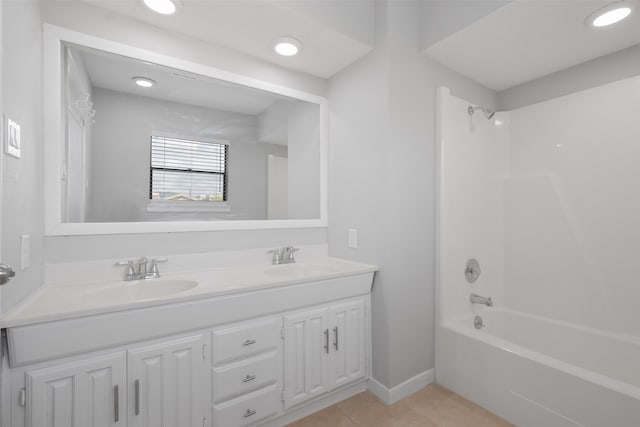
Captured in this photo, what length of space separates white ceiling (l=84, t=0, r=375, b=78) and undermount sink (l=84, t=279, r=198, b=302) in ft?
4.81

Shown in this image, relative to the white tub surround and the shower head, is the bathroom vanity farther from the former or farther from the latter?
the shower head

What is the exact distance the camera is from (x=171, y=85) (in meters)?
1.84

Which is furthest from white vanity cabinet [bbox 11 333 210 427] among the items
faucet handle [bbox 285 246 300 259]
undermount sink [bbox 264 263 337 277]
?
faucet handle [bbox 285 246 300 259]

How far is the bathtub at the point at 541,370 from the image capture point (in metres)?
1.41

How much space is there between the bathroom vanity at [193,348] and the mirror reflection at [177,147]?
44cm

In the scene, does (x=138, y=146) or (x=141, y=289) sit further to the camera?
(x=138, y=146)

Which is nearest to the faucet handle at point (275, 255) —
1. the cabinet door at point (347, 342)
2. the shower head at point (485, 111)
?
the cabinet door at point (347, 342)

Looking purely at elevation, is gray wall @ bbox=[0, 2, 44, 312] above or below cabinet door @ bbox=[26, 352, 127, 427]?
above

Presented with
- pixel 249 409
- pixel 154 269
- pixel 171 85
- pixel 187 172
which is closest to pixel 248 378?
pixel 249 409

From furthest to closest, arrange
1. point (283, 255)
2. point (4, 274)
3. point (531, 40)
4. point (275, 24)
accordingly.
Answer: point (283, 255) < point (531, 40) < point (275, 24) < point (4, 274)

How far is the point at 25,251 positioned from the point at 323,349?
150cm

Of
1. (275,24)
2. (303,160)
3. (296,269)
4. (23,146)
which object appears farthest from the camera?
(303,160)

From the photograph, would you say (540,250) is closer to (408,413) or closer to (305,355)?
(408,413)

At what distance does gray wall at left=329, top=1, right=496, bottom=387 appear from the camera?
1.94 m
